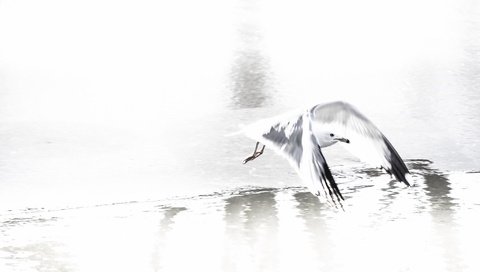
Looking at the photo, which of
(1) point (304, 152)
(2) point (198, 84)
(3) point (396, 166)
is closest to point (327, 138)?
(1) point (304, 152)

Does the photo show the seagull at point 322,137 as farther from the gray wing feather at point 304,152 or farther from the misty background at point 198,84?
the misty background at point 198,84

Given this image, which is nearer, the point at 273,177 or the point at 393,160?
the point at 393,160

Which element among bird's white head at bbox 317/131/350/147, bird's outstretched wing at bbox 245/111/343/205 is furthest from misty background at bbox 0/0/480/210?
bird's white head at bbox 317/131/350/147

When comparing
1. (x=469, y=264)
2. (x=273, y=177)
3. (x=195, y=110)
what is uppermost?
(x=195, y=110)

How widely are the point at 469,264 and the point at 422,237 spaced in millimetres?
283

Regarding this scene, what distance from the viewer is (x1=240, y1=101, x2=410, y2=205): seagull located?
3.02m

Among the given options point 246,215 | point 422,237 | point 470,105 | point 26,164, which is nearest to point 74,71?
point 26,164

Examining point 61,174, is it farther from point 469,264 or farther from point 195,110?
point 469,264

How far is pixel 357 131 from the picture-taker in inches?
125

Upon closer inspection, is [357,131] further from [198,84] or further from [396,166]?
[198,84]

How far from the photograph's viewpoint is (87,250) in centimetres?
376

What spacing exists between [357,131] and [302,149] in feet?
0.71

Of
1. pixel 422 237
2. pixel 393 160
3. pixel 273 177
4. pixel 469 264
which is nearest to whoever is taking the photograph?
pixel 393 160

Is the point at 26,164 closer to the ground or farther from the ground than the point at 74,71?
closer to the ground
